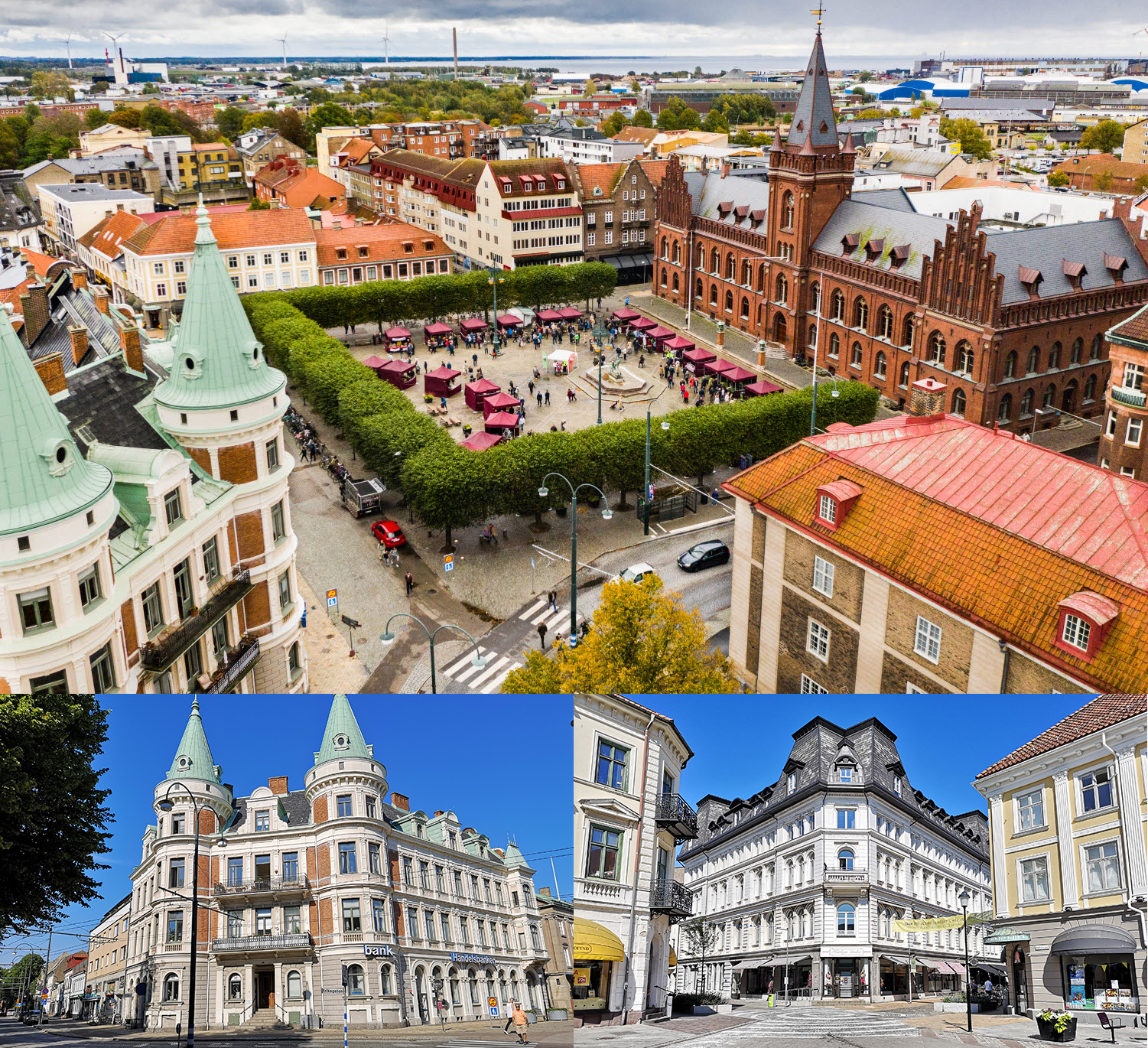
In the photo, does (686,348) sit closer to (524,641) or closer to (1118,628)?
(524,641)

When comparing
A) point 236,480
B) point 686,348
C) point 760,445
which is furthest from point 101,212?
point 236,480

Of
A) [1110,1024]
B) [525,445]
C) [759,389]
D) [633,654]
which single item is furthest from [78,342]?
[759,389]

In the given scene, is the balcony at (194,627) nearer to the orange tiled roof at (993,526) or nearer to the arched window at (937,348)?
the orange tiled roof at (993,526)

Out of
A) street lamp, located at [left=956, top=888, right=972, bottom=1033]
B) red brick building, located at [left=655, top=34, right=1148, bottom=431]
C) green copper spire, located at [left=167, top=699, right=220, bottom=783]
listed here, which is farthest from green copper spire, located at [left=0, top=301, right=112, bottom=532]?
red brick building, located at [left=655, top=34, right=1148, bottom=431]

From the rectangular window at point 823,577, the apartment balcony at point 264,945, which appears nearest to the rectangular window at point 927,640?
the rectangular window at point 823,577

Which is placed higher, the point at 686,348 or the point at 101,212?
the point at 101,212

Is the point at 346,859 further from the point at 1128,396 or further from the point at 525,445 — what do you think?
the point at 1128,396
